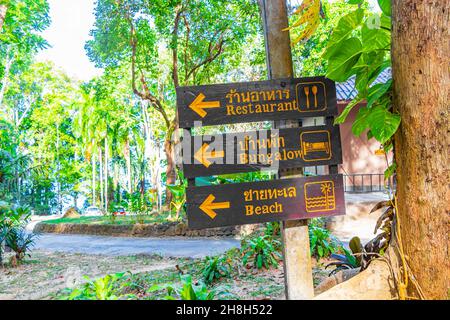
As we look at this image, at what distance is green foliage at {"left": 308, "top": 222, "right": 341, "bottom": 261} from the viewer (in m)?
4.63

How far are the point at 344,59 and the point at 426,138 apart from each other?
2.12 ft

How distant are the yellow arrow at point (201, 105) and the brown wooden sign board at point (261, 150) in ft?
0.47

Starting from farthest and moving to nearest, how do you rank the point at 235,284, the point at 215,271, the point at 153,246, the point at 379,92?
the point at 153,246 < the point at 215,271 < the point at 235,284 < the point at 379,92

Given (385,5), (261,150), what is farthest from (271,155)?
(385,5)

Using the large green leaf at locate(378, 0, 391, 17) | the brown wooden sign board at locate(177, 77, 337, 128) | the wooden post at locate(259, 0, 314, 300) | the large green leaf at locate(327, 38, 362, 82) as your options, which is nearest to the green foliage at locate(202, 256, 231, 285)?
the wooden post at locate(259, 0, 314, 300)

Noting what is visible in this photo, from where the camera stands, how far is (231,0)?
31.4 feet

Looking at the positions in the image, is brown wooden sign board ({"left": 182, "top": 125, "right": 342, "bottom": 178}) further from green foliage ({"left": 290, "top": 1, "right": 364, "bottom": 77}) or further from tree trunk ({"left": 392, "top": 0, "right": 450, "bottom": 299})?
green foliage ({"left": 290, "top": 1, "right": 364, "bottom": 77})

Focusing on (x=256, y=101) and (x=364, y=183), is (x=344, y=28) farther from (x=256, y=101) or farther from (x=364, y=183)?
(x=364, y=183)

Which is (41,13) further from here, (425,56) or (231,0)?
(425,56)

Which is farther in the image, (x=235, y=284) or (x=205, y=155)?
(x=235, y=284)

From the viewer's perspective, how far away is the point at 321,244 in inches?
186

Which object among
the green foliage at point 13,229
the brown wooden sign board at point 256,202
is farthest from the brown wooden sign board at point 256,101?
the green foliage at point 13,229

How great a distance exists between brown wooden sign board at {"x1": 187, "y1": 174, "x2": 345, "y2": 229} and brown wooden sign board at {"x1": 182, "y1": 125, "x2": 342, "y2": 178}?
10 centimetres

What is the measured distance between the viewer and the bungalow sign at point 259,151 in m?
2.05
